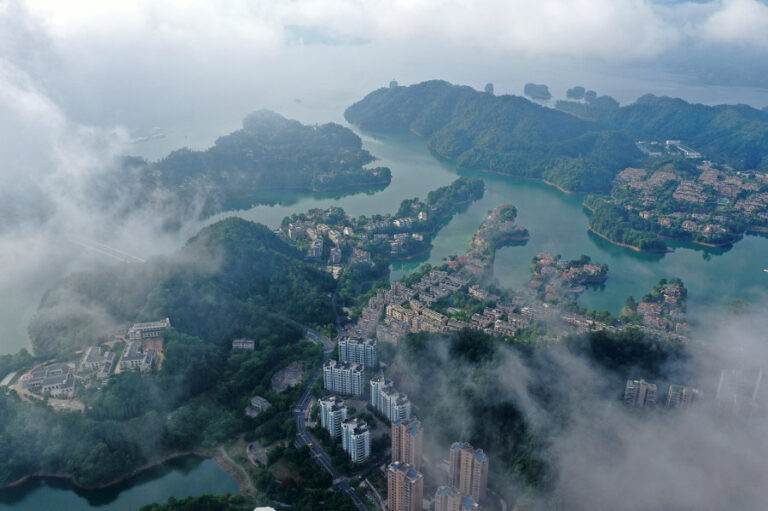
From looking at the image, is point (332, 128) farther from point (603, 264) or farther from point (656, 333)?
point (656, 333)

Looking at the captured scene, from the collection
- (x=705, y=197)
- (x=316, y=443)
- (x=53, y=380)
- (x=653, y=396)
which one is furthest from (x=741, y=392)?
(x=705, y=197)

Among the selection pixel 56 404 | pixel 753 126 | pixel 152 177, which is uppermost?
pixel 753 126

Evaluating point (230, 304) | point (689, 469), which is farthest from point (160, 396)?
point (689, 469)

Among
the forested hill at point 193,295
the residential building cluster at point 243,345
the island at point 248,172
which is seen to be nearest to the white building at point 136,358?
the forested hill at point 193,295

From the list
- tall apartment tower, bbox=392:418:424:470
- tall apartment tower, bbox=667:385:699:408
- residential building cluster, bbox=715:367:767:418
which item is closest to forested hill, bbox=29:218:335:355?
tall apartment tower, bbox=392:418:424:470

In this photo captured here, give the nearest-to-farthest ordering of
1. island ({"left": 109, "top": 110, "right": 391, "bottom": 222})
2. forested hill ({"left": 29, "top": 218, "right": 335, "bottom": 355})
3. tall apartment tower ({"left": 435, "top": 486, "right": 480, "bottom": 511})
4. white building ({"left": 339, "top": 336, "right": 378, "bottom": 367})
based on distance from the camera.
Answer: tall apartment tower ({"left": 435, "top": 486, "right": 480, "bottom": 511}), white building ({"left": 339, "top": 336, "right": 378, "bottom": 367}), forested hill ({"left": 29, "top": 218, "right": 335, "bottom": 355}), island ({"left": 109, "top": 110, "right": 391, "bottom": 222})

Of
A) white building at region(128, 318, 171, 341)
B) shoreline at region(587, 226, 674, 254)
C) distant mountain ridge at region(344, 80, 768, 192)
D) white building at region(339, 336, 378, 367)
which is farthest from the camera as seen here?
distant mountain ridge at region(344, 80, 768, 192)

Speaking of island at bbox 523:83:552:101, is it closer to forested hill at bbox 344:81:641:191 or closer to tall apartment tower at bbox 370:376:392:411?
forested hill at bbox 344:81:641:191
